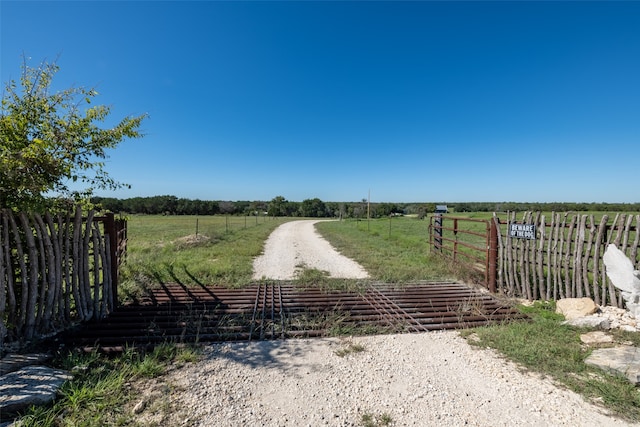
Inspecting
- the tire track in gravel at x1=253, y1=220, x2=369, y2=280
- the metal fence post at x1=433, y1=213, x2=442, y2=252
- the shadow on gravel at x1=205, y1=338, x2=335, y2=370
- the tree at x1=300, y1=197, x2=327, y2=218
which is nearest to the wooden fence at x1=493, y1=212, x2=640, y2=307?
the metal fence post at x1=433, y1=213, x2=442, y2=252

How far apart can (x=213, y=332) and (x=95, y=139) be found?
10.7 feet

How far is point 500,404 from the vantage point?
2572 mm

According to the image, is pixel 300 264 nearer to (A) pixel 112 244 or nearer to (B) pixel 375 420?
(A) pixel 112 244

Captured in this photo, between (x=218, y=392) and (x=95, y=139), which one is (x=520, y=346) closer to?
(x=218, y=392)

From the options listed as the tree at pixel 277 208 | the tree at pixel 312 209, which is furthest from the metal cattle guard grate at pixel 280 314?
the tree at pixel 312 209

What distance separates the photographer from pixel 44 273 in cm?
366

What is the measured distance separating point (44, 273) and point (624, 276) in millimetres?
8374

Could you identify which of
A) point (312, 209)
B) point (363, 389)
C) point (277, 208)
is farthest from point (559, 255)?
point (312, 209)

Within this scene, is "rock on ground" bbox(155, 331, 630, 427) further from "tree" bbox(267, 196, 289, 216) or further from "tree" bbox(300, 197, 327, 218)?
"tree" bbox(300, 197, 327, 218)

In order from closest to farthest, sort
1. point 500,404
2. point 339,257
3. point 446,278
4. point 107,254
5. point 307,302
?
point 500,404, point 107,254, point 307,302, point 446,278, point 339,257

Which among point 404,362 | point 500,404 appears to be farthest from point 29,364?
point 500,404

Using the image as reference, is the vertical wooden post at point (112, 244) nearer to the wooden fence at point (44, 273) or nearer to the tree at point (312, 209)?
the wooden fence at point (44, 273)

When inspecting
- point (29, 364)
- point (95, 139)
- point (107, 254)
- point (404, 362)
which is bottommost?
point (404, 362)

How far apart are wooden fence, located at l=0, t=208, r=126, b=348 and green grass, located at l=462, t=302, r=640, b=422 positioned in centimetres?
→ 575
